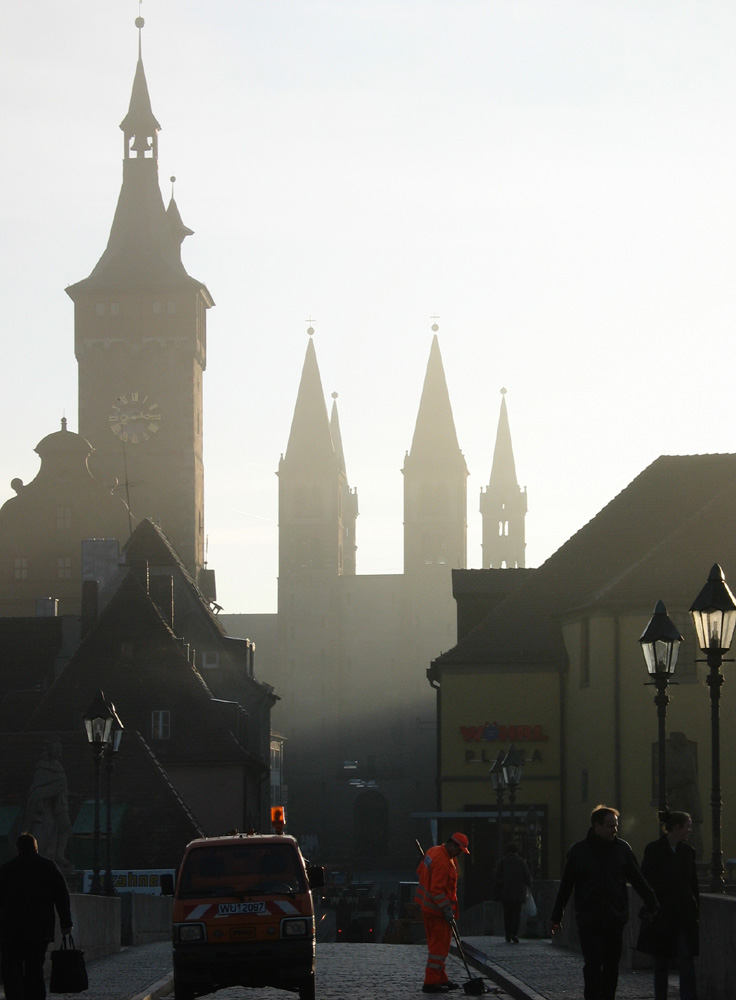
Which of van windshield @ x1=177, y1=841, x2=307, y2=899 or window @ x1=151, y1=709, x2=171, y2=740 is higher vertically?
van windshield @ x1=177, y1=841, x2=307, y2=899

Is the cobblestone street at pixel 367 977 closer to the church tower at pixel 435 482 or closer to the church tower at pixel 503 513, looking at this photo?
the church tower at pixel 435 482

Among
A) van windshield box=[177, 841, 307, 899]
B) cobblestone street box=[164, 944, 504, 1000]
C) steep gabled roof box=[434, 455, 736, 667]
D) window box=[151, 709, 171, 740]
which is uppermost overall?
steep gabled roof box=[434, 455, 736, 667]

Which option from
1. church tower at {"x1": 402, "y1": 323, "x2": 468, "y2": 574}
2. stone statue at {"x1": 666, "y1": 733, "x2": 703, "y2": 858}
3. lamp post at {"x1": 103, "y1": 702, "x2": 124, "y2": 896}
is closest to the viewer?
stone statue at {"x1": 666, "y1": 733, "x2": 703, "y2": 858}

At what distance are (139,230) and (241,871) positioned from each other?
274 ft

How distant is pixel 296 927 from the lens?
17.2 metres

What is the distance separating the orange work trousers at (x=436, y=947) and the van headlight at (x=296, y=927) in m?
1.58

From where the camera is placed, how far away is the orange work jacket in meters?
18.6

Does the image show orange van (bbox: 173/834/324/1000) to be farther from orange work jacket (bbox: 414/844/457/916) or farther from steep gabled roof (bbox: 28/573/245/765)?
steep gabled roof (bbox: 28/573/245/765)

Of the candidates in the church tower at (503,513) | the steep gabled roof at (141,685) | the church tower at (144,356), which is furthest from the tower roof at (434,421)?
the steep gabled roof at (141,685)

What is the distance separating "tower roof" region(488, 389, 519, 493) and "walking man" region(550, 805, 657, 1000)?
143 meters

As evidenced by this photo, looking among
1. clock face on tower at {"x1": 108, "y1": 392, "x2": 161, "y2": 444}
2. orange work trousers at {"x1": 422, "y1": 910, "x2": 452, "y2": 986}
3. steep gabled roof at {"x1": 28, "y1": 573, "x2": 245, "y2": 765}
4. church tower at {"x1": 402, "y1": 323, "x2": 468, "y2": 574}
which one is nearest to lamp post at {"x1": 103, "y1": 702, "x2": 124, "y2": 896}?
orange work trousers at {"x1": 422, "y1": 910, "x2": 452, "y2": 986}

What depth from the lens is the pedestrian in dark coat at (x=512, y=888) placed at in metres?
26.9

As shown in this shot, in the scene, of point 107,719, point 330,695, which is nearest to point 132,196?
point 330,695

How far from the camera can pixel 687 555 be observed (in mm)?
40281
